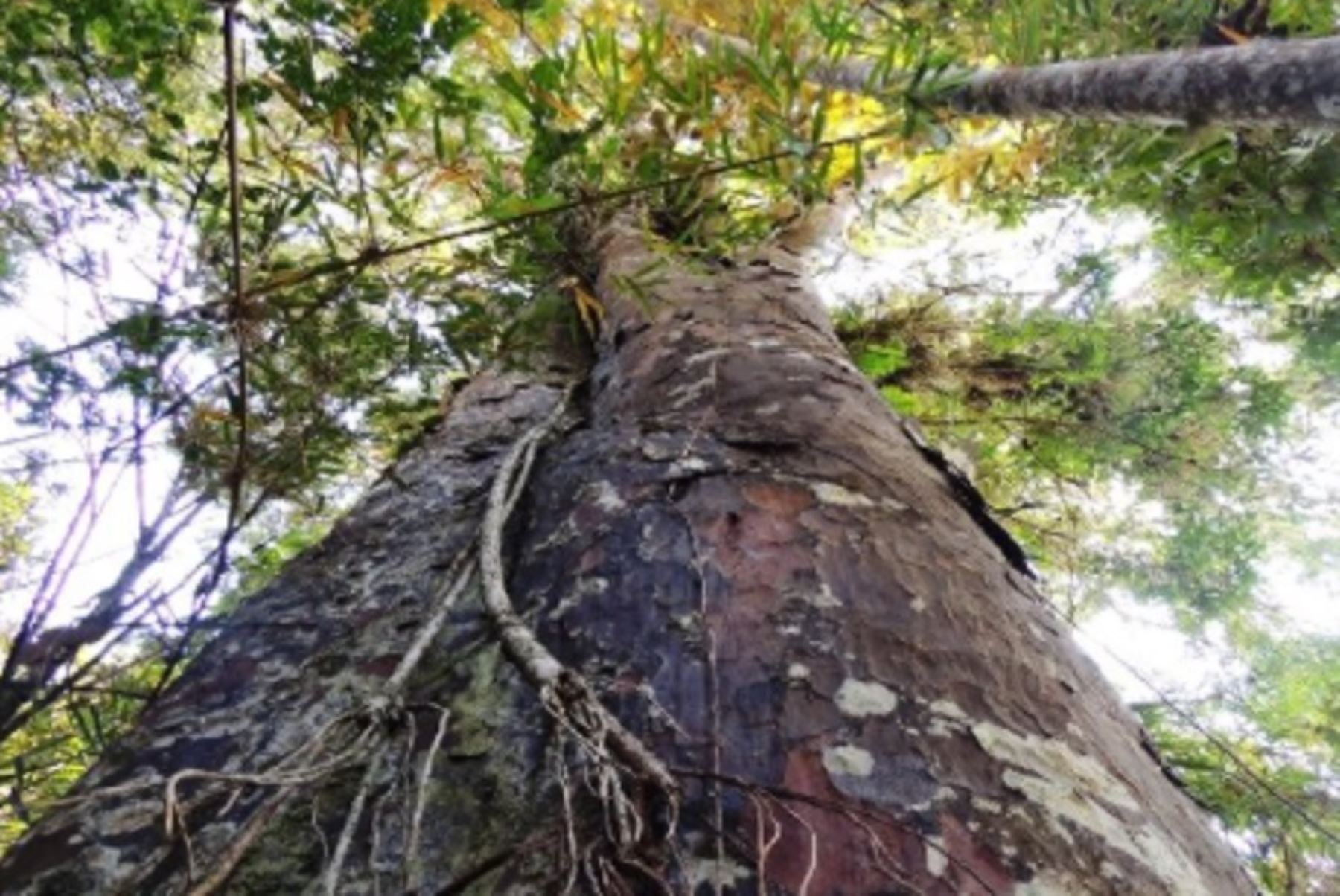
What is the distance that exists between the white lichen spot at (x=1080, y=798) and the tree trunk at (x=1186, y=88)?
1.42 meters

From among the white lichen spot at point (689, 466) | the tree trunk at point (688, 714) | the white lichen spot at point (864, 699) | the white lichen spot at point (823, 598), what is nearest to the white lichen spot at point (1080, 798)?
the tree trunk at point (688, 714)

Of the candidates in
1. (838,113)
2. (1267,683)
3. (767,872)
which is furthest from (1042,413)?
(767,872)

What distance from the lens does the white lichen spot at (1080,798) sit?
4.01 ft

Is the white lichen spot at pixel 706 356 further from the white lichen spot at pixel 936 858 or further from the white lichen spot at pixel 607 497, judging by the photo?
the white lichen spot at pixel 936 858

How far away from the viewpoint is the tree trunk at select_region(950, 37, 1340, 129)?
1975 millimetres

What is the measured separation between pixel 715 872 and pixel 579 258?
3073mm

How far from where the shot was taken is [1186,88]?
7.41 ft

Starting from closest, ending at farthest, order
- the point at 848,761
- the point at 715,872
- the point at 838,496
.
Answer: the point at 715,872
the point at 848,761
the point at 838,496

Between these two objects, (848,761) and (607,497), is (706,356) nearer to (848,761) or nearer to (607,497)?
(607,497)

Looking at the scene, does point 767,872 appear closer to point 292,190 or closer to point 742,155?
point 292,190

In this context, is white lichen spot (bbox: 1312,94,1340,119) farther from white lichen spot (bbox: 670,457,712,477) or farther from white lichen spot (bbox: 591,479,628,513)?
white lichen spot (bbox: 591,479,628,513)

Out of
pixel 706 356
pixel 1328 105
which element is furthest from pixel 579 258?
pixel 1328 105

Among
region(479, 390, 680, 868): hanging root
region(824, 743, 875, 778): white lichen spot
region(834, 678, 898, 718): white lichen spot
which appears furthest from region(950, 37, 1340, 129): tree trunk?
region(479, 390, 680, 868): hanging root

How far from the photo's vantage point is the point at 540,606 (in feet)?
5.77
